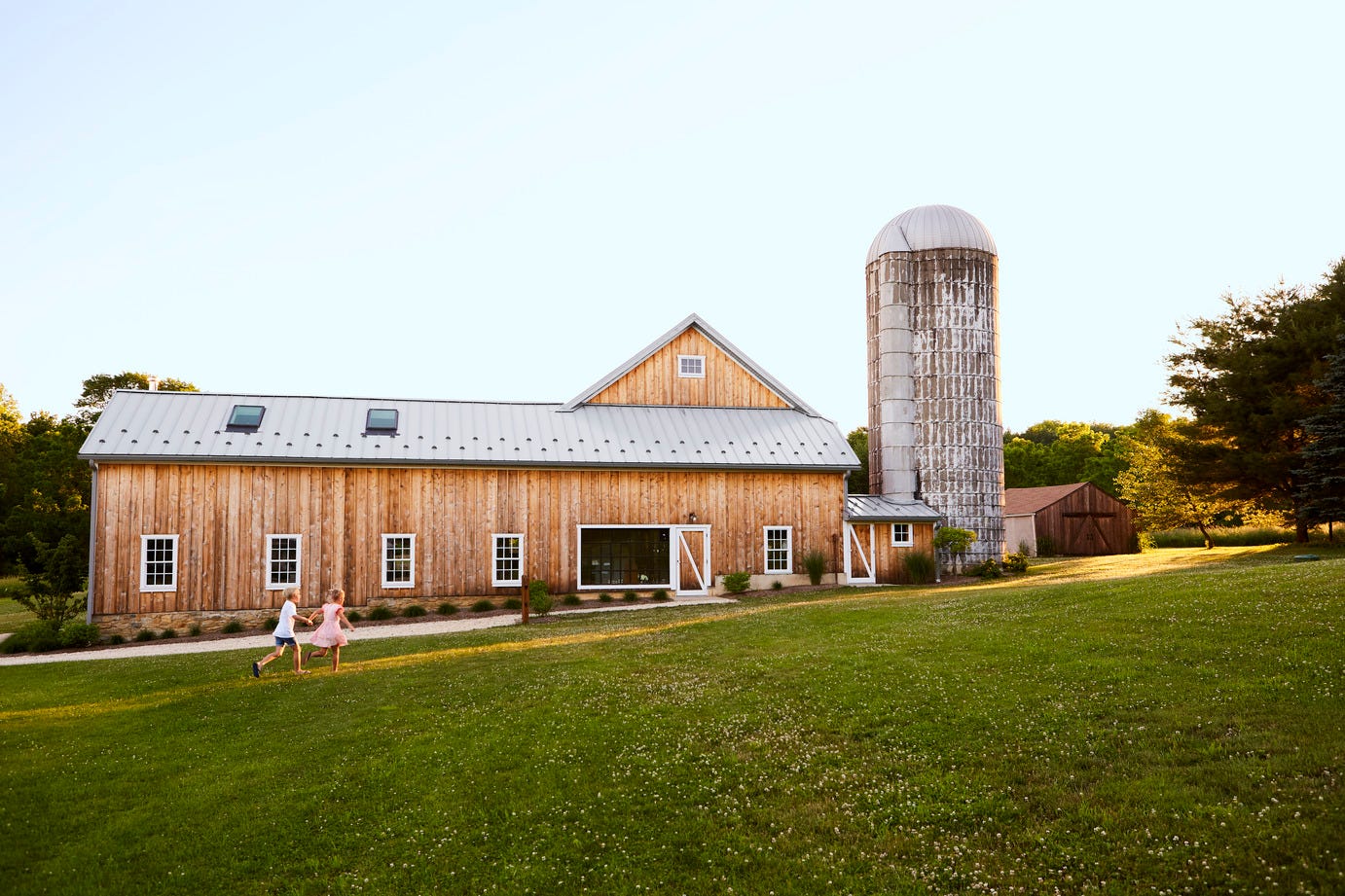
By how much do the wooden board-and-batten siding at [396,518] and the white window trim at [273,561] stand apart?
0.35 feet

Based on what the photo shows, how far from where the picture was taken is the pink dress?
608 inches

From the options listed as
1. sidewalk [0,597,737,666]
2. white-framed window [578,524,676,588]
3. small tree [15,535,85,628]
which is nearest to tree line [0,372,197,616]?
small tree [15,535,85,628]

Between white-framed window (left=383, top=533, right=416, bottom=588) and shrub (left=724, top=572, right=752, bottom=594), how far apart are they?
10.0 meters

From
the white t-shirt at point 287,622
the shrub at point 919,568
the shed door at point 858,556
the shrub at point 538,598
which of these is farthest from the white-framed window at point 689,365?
the white t-shirt at point 287,622

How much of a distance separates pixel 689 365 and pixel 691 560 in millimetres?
7839

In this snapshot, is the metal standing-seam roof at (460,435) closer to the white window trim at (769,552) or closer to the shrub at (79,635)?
the white window trim at (769,552)

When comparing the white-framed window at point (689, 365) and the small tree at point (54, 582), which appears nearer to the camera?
the small tree at point (54, 582)

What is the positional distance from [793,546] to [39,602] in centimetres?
2271

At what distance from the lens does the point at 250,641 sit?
22156mm

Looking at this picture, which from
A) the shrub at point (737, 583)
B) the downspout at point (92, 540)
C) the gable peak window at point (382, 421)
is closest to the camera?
the downspout at point (92, 540)

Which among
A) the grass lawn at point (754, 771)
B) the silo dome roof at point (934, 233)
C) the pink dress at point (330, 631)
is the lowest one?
the grass lawn at point (754, 771)

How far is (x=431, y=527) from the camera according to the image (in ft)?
89.2

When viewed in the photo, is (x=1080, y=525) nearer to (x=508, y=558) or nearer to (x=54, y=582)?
(x=508, y=558)

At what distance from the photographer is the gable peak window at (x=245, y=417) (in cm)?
2730
